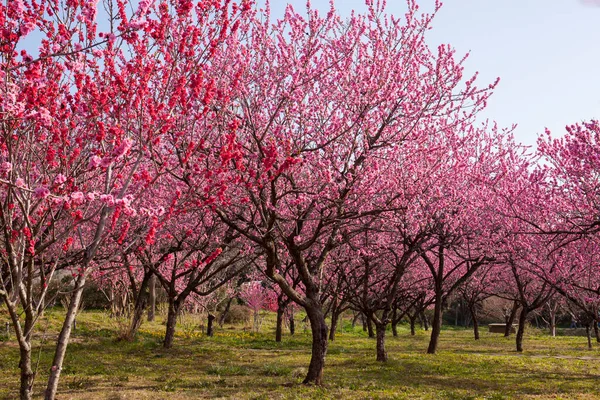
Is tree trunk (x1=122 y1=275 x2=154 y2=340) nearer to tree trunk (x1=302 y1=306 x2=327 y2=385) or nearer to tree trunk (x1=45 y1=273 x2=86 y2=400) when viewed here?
tree trunk (x1=302 y1=306 x2=327 y2=385)

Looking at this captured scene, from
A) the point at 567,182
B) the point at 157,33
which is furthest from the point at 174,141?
the point at 567,182

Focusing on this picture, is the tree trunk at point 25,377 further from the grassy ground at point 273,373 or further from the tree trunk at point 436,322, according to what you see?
the tree trunk at point 436,322

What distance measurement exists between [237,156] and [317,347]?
5.34m

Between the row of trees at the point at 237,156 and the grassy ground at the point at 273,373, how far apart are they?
115cm

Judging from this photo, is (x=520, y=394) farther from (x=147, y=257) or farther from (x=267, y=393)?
(x=147, y=257)

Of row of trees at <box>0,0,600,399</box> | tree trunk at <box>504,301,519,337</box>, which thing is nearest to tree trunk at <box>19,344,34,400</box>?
row of trees at <box>0,0,600,399</box>

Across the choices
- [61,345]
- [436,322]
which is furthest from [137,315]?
[61,345]

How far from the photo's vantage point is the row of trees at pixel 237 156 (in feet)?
17.6

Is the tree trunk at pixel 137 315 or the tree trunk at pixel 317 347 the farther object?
the tree trunk at pixel 137 315

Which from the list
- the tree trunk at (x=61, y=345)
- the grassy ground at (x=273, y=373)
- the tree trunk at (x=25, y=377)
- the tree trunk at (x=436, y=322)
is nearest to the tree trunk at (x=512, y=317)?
the grassy ground at (x=273, y=373)

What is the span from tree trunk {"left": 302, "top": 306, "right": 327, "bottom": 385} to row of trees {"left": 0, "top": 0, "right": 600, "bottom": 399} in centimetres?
3

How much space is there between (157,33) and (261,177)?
374 centimetres

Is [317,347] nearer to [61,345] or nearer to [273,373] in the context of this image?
[273,373]

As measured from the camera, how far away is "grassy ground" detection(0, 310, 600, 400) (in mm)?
9859
